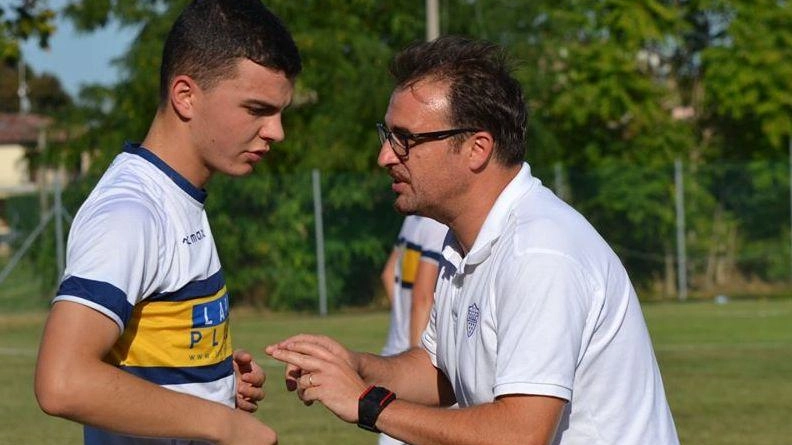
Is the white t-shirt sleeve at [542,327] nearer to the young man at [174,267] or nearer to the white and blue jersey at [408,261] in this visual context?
the young man at [174,267]

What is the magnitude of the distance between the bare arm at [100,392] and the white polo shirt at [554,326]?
80cm

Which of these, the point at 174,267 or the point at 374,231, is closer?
the point at 174,267

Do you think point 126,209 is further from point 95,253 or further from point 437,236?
point 437,236

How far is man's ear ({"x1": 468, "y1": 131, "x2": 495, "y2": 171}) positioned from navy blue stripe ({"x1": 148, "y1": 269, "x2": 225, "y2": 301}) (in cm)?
79

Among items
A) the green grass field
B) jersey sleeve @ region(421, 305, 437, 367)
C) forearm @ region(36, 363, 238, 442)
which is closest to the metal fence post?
the green grass field

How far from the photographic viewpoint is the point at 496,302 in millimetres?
4016

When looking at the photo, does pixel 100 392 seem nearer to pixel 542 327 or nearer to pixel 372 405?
pixel 372 405

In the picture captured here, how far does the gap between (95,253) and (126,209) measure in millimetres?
180

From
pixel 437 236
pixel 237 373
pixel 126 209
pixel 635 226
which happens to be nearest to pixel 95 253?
pixel 126 209

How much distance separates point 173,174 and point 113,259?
1.72 feet

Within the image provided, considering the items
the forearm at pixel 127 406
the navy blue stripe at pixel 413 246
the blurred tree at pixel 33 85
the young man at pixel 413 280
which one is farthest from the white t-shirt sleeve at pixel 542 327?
the blurred tree at pixel 33 85

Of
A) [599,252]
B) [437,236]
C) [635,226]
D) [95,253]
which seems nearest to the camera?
[95,253]

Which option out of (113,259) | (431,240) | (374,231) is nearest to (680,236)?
(374,231)

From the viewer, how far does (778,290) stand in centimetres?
3131
